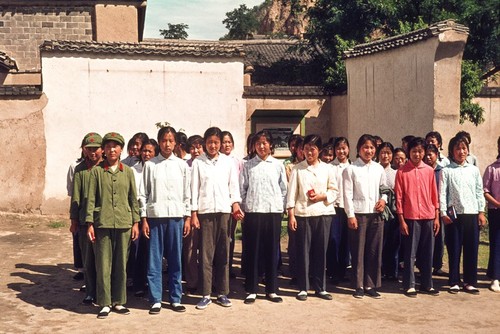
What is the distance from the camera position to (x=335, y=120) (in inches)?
632

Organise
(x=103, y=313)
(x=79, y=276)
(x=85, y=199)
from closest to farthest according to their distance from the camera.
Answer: (x=103, y=313) < (x=85, y=199) < (x=79, y=276)

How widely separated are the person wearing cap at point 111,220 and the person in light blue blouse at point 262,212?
1.23m

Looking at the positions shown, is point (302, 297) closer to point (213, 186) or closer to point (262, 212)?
point (262, 212)

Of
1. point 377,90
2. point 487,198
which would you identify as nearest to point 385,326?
point 487,198

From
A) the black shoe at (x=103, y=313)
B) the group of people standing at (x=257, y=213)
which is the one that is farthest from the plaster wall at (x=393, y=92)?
the black shoe at (x=103, y=313)

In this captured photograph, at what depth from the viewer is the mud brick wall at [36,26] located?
1733 cm

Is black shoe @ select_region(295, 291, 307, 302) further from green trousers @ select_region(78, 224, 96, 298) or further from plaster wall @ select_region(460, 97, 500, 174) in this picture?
plaster wall @ select_region(460, 97, 500, 174)

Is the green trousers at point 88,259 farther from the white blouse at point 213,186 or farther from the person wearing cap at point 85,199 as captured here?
the white blouse at point 213,186

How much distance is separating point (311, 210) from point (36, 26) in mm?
13749

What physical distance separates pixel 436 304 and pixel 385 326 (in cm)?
105

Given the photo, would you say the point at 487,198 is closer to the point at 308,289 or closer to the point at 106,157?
Answer: the point at 308,289

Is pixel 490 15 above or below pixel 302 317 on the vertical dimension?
above

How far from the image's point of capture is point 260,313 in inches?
233

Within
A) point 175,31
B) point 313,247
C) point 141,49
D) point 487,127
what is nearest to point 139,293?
point 313,247
